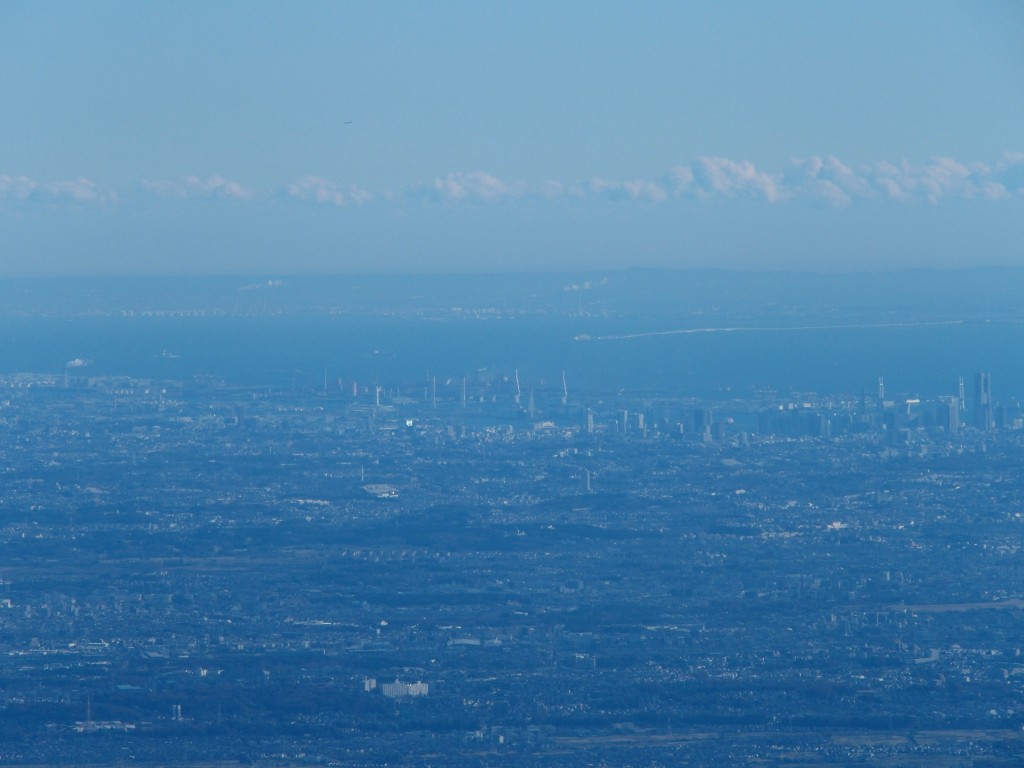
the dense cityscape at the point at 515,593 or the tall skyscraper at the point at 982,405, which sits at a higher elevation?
the tall skyscraper at the point at 982,405

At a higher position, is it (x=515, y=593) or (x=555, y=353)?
(x=555, y=353)

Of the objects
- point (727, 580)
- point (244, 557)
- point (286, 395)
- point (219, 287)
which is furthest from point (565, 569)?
point (219, 287)

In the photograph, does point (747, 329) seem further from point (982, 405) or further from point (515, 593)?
point (515, 593)

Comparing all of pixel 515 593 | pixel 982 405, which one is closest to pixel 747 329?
pixel 982 405

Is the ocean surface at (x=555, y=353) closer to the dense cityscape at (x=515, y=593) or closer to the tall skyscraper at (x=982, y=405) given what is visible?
the tall skyscraper at (x=982, y=405)

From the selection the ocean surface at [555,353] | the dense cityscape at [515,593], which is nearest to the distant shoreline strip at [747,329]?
the ocean surface at [555,353]

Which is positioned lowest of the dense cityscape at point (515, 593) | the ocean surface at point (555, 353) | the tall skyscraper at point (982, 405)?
the dense cityscape at point (515, 593)

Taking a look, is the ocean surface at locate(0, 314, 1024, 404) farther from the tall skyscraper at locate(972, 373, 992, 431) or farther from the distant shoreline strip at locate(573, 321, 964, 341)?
the tall skyscraper at locate(972, 373, 992, 431)
